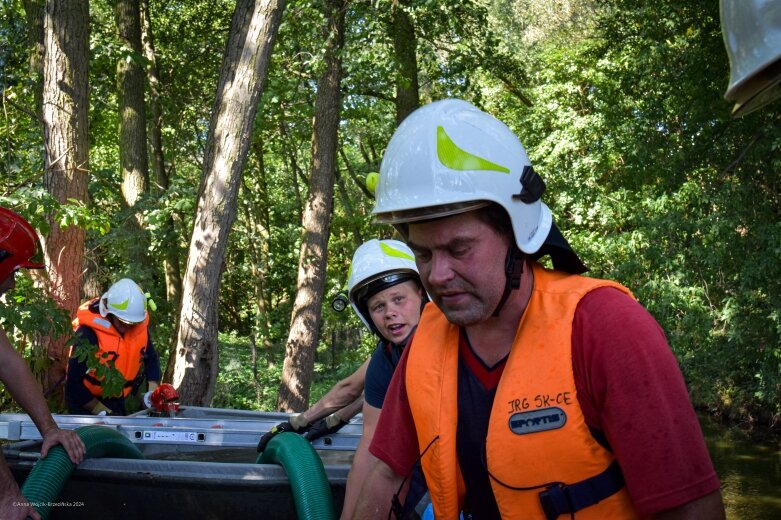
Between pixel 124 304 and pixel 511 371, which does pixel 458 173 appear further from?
pixel 124 304

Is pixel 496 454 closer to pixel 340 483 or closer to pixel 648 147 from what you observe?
pixel 340 483

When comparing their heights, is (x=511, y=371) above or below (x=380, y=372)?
above

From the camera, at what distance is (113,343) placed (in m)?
6.82

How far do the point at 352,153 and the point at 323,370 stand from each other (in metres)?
8.76

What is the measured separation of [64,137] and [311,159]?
587 cm

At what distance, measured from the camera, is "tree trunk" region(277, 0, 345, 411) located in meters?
12.8

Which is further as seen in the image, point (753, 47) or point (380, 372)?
point (380, 372)

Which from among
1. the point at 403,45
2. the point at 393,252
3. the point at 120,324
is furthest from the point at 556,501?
the point at 403,45

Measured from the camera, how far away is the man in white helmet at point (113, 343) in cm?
648

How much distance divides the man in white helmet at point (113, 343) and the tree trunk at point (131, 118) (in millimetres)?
6103

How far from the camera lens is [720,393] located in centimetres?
1694

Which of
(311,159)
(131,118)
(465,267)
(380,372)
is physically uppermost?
(131,118)

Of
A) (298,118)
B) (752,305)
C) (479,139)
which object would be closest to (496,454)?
(479,139)

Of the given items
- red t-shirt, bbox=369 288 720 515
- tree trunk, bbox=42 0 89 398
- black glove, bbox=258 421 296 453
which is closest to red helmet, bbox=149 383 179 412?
black glove, bbox=258 421 296 453
